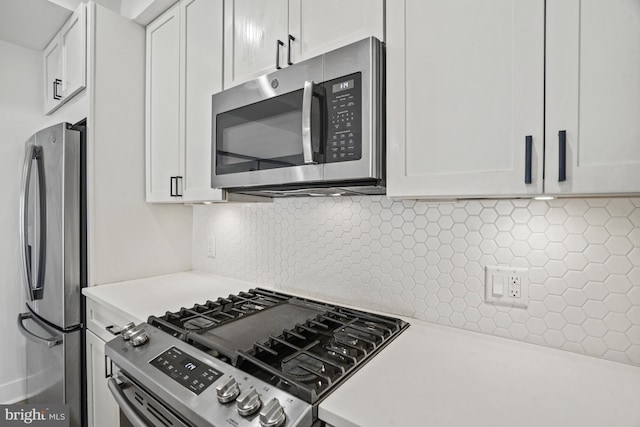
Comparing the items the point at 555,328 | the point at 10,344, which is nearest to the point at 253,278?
the point at 555,328

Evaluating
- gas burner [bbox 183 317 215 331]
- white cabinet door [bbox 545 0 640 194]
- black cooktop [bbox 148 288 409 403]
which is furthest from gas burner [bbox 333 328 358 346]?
white cabinet door [bbox 545 0 640 194]

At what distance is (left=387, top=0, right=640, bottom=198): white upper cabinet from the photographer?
2.21ft

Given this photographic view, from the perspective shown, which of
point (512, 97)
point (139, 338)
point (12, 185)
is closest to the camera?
point (512, 97)

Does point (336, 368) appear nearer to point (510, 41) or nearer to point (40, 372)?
point (510, 41)

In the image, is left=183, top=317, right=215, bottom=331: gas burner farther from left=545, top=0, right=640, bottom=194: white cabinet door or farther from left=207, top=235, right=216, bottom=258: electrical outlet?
left=545, top=0, right=640, bottom=194: white cabinet door

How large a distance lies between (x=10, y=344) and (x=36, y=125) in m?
1.60

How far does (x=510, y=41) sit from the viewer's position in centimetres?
79

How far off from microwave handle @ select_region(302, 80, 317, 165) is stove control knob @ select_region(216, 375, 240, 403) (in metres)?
0.65

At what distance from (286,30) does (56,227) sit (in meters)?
1.57

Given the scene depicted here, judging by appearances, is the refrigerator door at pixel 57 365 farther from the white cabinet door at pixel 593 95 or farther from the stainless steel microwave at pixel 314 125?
the white cabinet door at pixel 593 95

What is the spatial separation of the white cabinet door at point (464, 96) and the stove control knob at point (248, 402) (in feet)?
2.13

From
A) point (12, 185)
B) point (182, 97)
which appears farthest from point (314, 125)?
point (12, 185)

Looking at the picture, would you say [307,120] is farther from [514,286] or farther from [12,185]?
[12,185]

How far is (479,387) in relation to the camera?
30.7 inches
